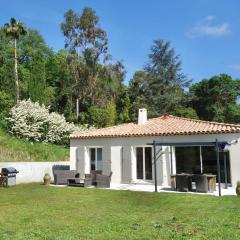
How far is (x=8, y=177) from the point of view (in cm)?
2036

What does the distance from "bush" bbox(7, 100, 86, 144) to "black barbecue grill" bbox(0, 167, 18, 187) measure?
1287 cm

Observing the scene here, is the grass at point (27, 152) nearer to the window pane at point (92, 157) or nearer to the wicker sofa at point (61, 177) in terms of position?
the wicker sofa at point (61, 177)

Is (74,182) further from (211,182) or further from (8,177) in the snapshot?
(211,182)

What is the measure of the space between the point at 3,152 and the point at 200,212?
19.7 m

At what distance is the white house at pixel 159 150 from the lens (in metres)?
18.4

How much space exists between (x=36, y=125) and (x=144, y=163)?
16712mm

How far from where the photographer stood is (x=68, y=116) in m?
45.4

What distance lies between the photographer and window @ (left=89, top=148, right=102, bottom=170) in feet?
75.1

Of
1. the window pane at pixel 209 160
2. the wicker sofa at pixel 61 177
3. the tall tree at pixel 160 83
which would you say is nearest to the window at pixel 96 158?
the wicker sofa at pixel 61 177

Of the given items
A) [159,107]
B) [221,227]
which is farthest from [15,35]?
[221,227]

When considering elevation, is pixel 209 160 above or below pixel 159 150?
below

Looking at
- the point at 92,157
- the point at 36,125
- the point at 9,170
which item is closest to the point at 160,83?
the point at 36,125

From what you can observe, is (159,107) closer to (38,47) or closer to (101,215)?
(38,47)

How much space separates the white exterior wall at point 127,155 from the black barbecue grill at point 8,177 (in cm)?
423
